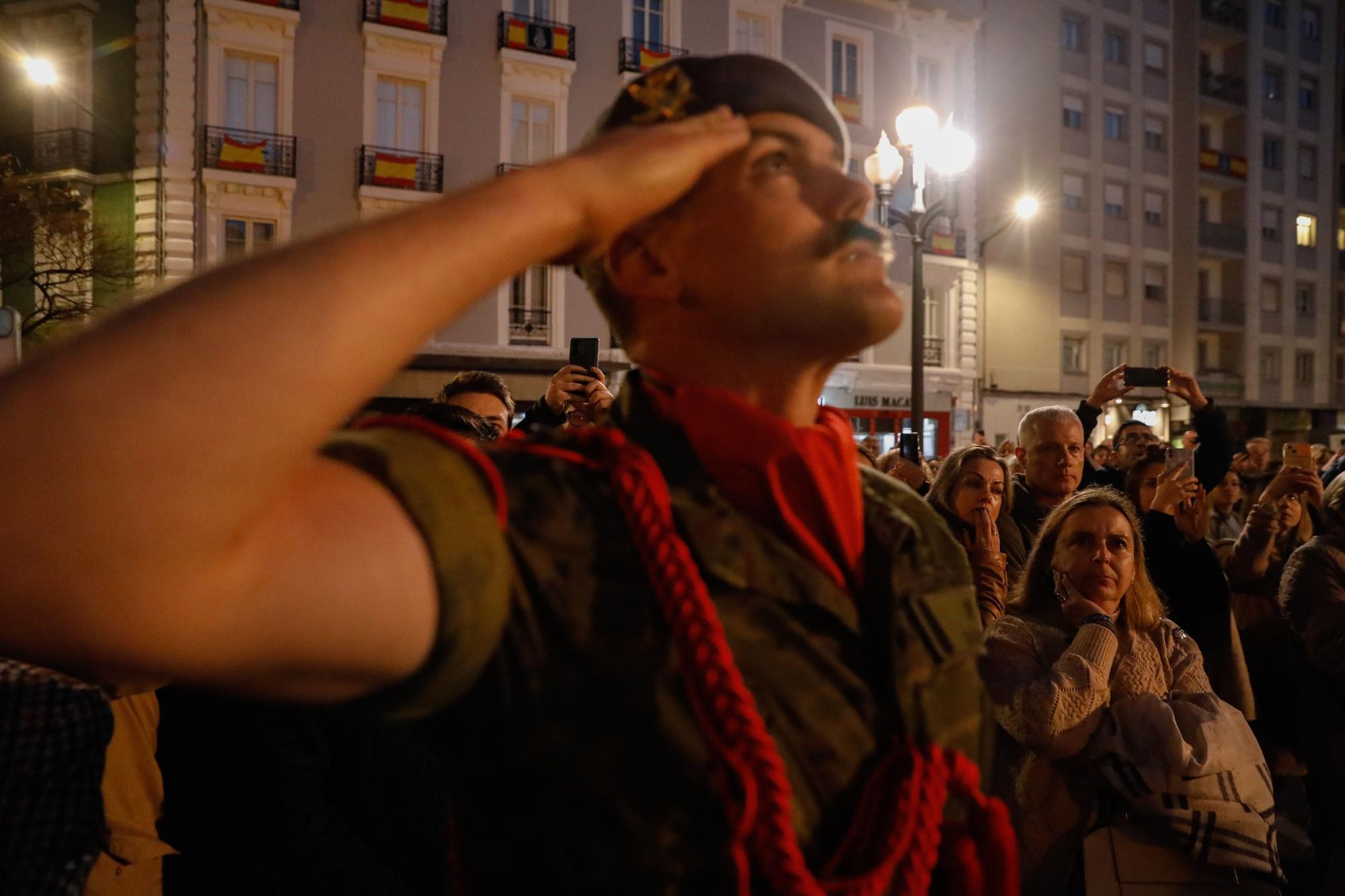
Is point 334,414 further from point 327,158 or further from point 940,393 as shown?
point 940,393

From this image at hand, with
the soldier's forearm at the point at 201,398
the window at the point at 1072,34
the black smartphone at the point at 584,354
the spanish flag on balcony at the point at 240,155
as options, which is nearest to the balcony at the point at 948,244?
the window at the point at 1072,34

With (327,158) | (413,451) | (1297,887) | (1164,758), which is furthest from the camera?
(327,158)

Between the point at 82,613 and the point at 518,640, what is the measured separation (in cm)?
37

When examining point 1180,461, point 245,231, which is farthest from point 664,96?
point 245,231

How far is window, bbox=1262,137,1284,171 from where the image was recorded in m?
30.1

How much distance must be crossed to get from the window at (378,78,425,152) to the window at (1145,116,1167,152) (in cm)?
2101

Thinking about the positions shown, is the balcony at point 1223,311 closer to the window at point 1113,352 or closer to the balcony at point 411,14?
the window at point 1113,352

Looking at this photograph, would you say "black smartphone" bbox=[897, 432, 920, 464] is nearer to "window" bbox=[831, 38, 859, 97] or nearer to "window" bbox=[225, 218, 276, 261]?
"window" bbox=[225, 218, 276, 261]

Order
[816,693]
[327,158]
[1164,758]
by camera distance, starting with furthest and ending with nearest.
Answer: [327,158], [1164,758], [816,693]

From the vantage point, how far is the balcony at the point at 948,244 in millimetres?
21953

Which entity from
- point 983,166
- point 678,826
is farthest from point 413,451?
point 983,166

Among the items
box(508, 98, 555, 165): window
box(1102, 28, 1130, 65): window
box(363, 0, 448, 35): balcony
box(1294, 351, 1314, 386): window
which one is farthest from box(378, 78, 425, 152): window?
box(1294, 351, 1314, 386): window

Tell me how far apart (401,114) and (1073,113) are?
18311 mm

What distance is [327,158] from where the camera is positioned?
1655cm
